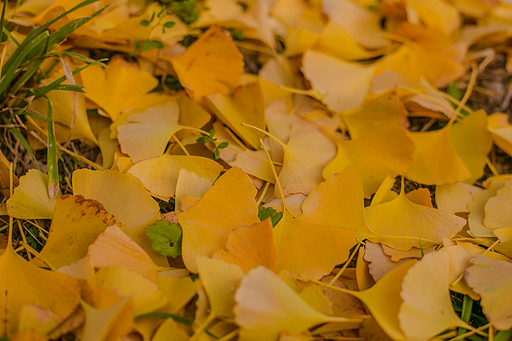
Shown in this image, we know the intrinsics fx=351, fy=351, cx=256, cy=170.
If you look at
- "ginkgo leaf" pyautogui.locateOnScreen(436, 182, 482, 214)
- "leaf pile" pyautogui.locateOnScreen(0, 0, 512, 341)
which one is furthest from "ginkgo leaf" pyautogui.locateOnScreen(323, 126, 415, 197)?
"ginkgo leaf" pyautogui.locateOnScreen(436, 182, 482, 214)

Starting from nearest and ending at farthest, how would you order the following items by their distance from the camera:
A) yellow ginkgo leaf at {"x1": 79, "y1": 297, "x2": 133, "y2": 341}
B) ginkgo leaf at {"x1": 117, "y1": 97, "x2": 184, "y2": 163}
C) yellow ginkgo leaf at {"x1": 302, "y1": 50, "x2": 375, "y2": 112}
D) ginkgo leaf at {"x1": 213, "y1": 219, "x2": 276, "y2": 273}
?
yellow ginkgo leaf at {"x1": 79, "y1": 297, "x2": 133, "y2": 341}, ginkgo leaf at {"x1": 213, "y1": 219, "x2": 276, "y2": 273}, ginkgo leaf at {"x1": 117, "y1": 97, "x2": 184, "y2": 163}, yellow ginkgo leaf at {"x1": 302, "y1": 50, "x2": 375, "y2": 112}

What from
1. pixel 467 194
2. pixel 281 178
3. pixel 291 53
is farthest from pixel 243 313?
pixel 291 53

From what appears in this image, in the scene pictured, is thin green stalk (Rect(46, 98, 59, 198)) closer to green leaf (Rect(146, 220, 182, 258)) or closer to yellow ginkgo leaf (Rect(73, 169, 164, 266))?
yellow ginkgo leaf (Rect(73, 169, 164, 266))

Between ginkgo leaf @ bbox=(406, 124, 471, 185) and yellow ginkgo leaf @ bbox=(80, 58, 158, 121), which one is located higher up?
yellow ginkgo leaf @ bbox=(80, 58, 158, 121)

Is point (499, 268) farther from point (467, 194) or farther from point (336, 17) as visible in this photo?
point (336, 17)

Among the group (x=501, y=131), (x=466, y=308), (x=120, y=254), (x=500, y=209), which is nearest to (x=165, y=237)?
(x=120, y=254)
